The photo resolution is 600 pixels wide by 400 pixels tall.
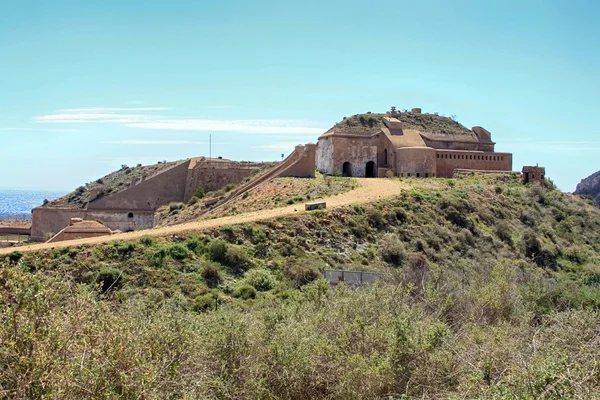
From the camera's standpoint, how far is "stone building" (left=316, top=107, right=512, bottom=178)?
36438 mm

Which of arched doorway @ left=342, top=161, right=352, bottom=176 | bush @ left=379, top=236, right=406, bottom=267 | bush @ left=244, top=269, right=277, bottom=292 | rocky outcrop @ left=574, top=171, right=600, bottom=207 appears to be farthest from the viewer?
rocky outcrop @ left=574, top=171, right=600, bottom=207

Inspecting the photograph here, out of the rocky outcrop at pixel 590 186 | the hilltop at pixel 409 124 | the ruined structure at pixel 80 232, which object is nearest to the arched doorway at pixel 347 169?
the hilltop at pixel 409 124

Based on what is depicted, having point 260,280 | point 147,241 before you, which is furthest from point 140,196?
point 260,280

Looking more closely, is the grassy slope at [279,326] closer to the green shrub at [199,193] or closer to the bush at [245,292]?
the bush at [245,292]

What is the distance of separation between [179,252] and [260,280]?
2636 millimetres

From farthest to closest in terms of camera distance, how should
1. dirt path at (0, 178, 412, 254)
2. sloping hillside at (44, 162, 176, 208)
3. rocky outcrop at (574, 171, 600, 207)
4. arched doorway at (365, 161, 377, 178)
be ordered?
1. rocky outcrop at (574, 171, 600, 207)
2. sloping hillside at (44, 162, 176, 208)
3. arched doorway at (365, 161, 377, 178)
4. dirt path at (0, 178, 412, 254)

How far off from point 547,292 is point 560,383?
9.33 m

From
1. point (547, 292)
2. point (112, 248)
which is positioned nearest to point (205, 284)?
point (112, 248)

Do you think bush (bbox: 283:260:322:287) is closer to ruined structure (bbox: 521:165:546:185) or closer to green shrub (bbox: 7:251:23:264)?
green shrub (bbox: 7:251:23:264)

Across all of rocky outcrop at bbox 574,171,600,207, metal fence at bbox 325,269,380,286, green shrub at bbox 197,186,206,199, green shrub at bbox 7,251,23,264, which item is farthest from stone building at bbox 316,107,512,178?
rocky outcrop at bbox 574,171,600,207

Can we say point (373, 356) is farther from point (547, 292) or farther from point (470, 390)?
point (547, 292)

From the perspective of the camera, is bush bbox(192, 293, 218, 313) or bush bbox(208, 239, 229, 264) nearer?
bush bbox(192, 293, 218, 313)

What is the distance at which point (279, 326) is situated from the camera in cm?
1048

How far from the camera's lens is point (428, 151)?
36.3m
